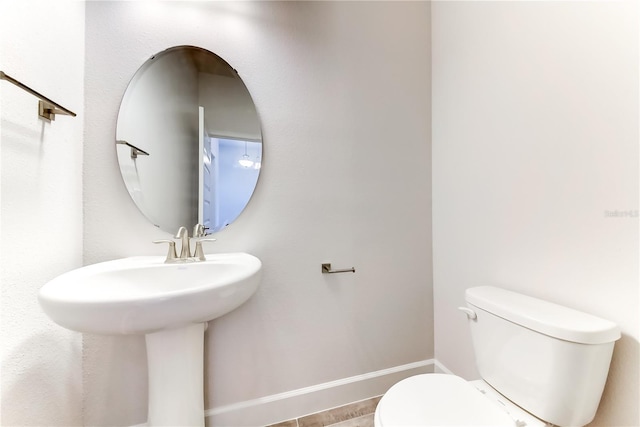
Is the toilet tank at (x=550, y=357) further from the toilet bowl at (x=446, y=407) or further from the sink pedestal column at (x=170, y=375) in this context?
the sink pedestal column at (x=170, y=375)

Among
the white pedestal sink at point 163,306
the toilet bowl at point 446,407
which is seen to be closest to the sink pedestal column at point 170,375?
the white pedestal sink at point 163,306

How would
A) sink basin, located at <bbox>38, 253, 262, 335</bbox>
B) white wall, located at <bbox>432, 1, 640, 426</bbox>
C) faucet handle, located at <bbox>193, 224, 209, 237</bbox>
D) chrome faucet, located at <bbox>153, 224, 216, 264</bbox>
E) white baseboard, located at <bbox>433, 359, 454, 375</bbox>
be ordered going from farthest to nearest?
white baseboard, located at <bbox>433, 359, 454, 375</bbox> < faucet handle, located at <bbox>193, 224, 209, 237</bbox> < chrome faucet, located at <bbox>153, 224, 216, 264</bbox> < white wall, located at <bbox>432, 1, 640, 426</bbox> < sink basin, located at <bbox>38, 253, 262, 335</bbox>

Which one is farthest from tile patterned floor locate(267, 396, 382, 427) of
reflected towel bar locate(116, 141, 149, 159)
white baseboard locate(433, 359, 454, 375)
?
reflected towel bar locate(116, 141, 149, 159)

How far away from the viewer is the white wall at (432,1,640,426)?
0.72 metres

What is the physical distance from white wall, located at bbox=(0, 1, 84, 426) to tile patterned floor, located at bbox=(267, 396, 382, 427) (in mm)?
908

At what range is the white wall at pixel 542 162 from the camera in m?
0.72

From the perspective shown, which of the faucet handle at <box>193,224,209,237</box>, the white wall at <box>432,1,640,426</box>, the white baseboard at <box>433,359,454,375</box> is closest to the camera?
the white wall at <box>432,1,640,426</box>

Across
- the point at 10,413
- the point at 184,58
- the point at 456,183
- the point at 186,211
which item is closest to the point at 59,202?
the point at 186,211

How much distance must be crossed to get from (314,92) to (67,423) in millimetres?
1684

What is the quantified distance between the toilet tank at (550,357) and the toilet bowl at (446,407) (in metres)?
0.05

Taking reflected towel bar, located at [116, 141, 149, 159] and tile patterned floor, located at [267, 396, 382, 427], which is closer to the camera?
reflected towel bar, located at [116, 141, 149, 159]

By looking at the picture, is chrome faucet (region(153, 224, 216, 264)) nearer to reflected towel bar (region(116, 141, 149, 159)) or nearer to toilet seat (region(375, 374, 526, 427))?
reflected towel bar (region(116, 141, 149, 159))

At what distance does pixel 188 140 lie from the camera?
1.13m

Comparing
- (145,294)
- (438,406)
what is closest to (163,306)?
(145,294)
